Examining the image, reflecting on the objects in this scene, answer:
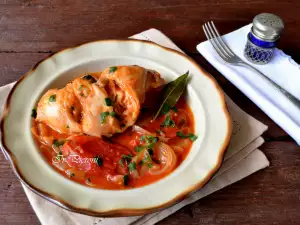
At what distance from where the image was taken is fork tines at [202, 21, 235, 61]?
2.63 meters

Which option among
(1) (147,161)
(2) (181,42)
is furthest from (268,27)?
(1) (147,161)

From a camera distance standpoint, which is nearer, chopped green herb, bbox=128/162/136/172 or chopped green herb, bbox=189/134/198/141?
chopped green herb, bbox=128/162/136/172

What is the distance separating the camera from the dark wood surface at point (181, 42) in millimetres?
1879

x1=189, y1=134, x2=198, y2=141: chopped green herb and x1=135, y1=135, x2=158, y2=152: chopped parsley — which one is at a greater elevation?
x1=135, y1=135, x2=158, y2=152: chopped parsley

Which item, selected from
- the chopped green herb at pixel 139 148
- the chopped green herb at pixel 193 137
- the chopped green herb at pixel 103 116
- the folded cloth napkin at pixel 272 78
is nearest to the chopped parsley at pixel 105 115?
the chopped green herb at pixel 103 116

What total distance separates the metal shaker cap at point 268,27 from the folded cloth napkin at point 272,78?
0.23m

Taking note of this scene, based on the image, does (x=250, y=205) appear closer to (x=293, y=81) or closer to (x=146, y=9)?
(x=293, y=81)

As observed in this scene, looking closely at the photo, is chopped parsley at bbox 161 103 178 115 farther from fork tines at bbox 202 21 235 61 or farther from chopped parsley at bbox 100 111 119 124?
fork tines at bbox 202 21 235 61

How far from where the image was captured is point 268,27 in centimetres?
240

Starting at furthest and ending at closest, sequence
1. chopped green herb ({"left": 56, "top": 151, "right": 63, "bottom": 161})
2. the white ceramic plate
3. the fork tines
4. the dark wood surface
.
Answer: the fork tines → chopped green herb ({"left": 56, "top": 151, "right": 63, "bottom": 161}) → the dark wood surface → the white ceramic plate

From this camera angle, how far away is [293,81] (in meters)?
2.47

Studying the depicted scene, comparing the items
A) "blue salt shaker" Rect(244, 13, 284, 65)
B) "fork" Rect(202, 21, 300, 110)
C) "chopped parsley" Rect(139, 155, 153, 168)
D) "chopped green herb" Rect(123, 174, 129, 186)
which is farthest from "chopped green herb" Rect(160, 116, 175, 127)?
"blue salt shaker" Rect(244, 13, 284, 65)

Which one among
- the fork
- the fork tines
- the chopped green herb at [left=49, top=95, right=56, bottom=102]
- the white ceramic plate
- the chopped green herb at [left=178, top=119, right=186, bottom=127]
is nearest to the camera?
the white ceramic plate

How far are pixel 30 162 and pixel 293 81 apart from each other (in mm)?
1737
